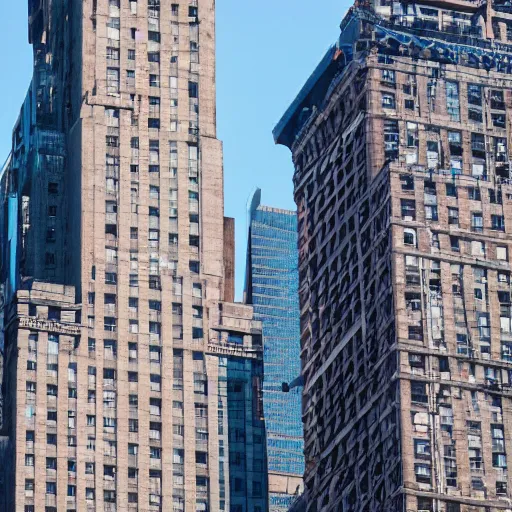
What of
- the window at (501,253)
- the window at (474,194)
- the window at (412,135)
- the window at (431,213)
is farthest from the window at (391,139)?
the window at (501,253)

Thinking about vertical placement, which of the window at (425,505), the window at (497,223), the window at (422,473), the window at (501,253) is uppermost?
the window at (497,223)

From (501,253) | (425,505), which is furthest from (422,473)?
(501,253)

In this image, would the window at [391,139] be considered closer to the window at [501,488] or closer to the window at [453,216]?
the window at [453,216]

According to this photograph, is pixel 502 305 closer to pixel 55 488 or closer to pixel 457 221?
pixel 457 221

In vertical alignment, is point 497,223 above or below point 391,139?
below

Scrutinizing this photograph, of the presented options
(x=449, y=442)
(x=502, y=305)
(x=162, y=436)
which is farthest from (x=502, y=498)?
(x=162, y=436)

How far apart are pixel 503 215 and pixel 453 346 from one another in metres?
15.5

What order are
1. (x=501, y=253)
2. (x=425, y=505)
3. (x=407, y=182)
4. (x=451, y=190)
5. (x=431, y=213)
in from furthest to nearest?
(x=451, y=190) → (x=407, y=182) → (x=501, y=253) → (x=431, y=213) → (x=425, y=505)

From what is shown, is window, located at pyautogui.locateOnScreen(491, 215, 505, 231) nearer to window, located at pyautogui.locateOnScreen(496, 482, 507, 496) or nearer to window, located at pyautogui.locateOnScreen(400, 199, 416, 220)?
window, located at pyautogui.locateOnScreen(400, 199, 416, 220)

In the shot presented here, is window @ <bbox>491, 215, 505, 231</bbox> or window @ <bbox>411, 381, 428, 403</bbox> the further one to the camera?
window @ <bbox>491, 215, 505, 231</bbox>

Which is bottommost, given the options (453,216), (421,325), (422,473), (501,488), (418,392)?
(501,488)

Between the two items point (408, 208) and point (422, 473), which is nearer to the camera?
point (422, 473)

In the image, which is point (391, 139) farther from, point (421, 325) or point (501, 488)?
point (501, 488)

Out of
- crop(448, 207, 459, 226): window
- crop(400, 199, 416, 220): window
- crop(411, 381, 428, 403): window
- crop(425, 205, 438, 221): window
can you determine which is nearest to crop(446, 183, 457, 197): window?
crop(448, 207, 459, 226): window
